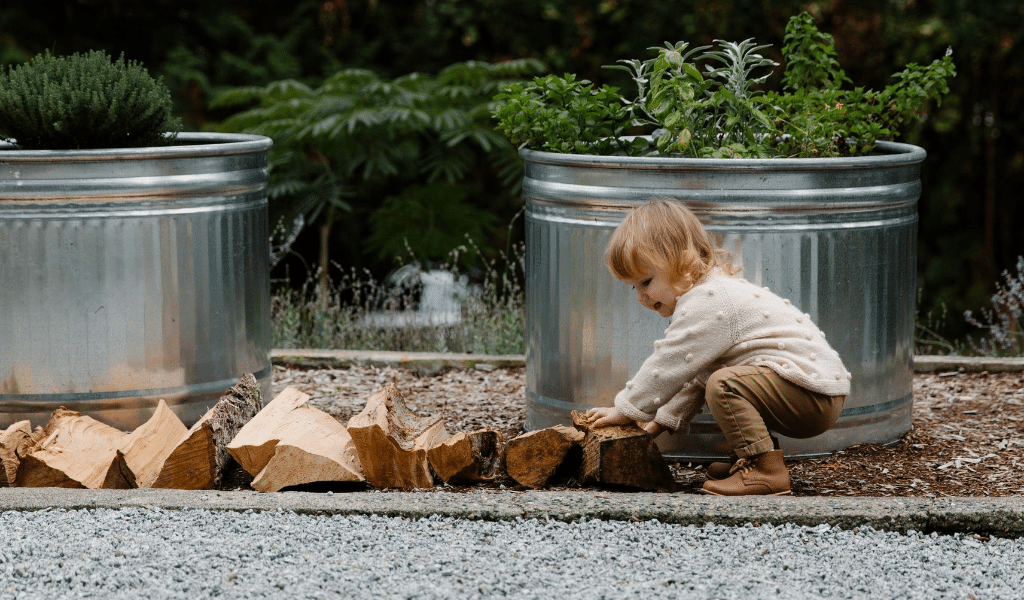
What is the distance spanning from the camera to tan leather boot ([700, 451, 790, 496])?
318cm

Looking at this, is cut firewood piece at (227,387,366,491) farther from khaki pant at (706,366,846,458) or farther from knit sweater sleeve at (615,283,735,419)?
khaki pant at (706,366,846,458)

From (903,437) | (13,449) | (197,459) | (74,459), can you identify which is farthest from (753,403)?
(13,449)

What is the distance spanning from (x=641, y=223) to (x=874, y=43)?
664 centimetres

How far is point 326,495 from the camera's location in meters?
3.01

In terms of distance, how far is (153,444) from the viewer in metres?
3.44

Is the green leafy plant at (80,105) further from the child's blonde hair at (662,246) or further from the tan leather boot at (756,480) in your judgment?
the tan leather boot at (756,480)

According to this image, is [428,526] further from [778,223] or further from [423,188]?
[423,188]

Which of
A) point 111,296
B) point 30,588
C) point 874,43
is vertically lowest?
point 30,588

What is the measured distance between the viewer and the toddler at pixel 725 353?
125 inches

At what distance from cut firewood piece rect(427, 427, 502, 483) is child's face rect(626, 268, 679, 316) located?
0.59 m

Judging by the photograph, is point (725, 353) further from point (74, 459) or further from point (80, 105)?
point (80, 105)

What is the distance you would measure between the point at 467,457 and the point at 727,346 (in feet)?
2.59

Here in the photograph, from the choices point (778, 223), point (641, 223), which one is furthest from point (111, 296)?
point (778, 223)

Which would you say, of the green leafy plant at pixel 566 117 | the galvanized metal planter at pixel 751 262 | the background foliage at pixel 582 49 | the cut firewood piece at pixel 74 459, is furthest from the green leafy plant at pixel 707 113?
the background foliage at pixel 582 49
